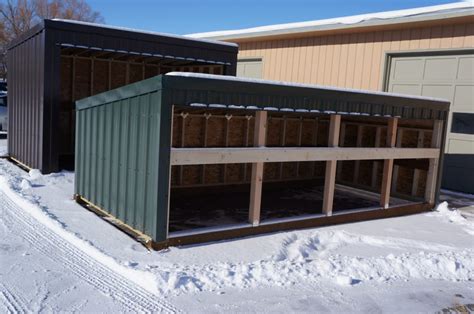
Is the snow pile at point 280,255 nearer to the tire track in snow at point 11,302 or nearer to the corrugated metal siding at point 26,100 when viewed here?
the tire track in snow at point 11,302

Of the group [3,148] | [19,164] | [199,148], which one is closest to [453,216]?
[199,148]

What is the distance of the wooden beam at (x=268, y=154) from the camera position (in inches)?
230

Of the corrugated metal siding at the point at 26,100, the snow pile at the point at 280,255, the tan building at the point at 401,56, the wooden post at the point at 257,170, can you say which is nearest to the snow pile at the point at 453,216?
the snow pile at the point at 280,255

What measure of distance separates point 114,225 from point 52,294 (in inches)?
88.9

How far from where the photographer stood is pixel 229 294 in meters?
4.57

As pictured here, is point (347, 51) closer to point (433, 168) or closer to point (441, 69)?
point (441, 69)

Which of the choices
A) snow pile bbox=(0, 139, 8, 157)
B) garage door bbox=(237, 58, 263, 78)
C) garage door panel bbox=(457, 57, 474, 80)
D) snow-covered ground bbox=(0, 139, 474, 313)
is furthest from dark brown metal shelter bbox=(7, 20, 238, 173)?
garage door panel bbox=(457, 57, 474, 80)

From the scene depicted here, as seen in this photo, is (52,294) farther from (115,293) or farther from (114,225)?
(114,225)

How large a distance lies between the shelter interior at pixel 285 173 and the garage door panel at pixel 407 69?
6.39ft

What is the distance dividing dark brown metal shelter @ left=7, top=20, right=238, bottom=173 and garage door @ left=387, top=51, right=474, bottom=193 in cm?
484

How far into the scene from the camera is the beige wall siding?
11227 mm

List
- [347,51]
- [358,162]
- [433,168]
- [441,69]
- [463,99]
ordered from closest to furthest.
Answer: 1. [433,168]
2. [463,99]
3. [441,69]
4. [358,162]
5. [347,51]

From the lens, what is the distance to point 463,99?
11047 mm

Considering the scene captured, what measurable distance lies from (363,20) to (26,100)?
859cm
